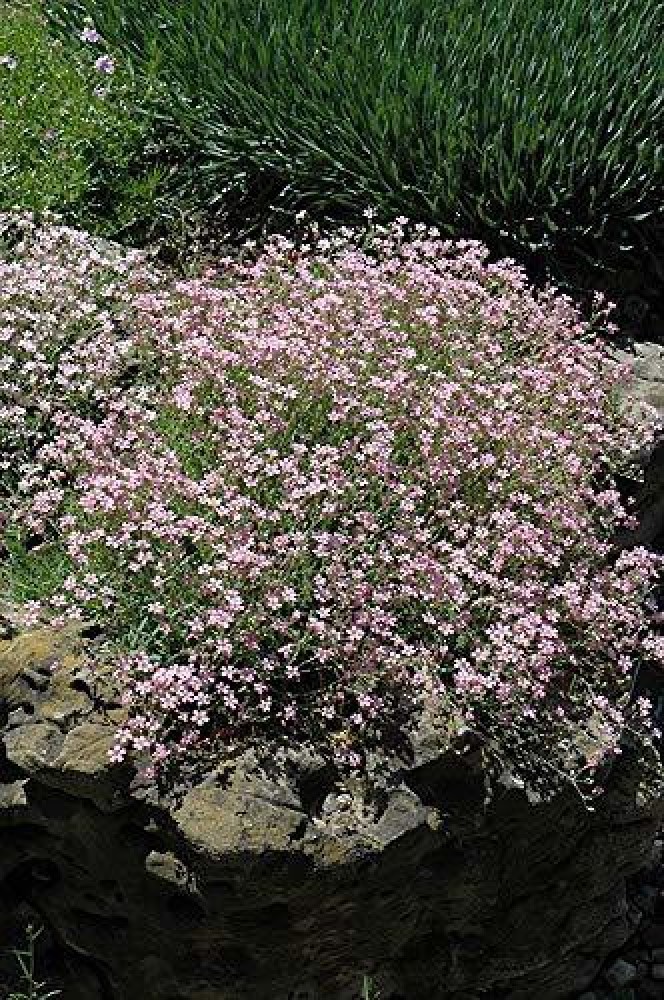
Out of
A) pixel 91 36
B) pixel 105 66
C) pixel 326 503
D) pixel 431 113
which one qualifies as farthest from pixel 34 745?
pixel 91 36

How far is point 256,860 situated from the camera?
3084 millimetres

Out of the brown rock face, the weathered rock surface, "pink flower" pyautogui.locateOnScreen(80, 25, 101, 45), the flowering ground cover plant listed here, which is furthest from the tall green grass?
the brown rock face

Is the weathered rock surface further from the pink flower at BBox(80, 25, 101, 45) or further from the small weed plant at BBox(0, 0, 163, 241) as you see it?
the pink flower at BBox(80, 25, 101, 45)

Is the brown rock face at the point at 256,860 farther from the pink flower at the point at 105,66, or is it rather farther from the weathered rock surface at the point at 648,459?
the pink flower at the point at 105,66

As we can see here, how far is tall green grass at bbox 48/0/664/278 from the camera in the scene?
16.6 feet

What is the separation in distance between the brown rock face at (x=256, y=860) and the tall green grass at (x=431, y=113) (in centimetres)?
216

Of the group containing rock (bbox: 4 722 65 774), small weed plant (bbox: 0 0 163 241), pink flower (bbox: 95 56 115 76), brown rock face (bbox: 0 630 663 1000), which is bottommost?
brown rock face (bbox: 0 630 663 1000)

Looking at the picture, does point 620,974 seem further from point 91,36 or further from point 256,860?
point 91,36

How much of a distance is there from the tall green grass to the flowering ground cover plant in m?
0.83

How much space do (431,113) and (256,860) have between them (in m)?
2.88

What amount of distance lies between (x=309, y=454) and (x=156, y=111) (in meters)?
Answer: 2.36

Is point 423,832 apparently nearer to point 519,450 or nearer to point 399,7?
point 519,450

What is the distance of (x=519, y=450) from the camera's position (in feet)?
12.5

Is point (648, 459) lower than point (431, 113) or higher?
lower
